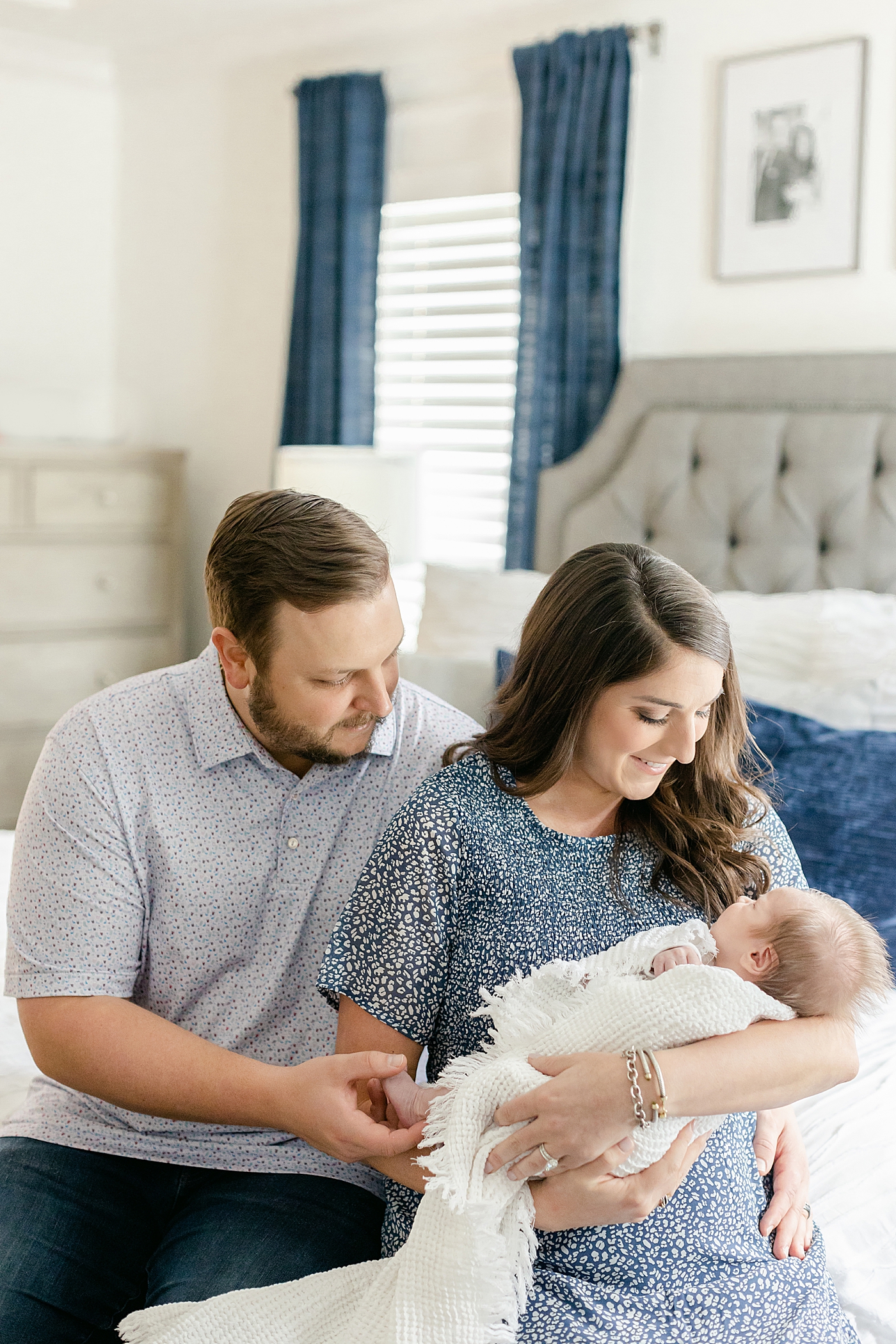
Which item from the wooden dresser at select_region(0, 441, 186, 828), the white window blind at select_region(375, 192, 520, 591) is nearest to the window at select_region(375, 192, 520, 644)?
the white window blind at select_region(375, 192, 520, 591)

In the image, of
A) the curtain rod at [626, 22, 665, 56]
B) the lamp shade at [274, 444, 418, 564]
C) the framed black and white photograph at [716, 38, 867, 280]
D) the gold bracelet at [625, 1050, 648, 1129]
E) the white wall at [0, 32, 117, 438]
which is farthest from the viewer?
the white wall at [0, 32, 117, 438]

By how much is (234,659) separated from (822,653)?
1.34 metres

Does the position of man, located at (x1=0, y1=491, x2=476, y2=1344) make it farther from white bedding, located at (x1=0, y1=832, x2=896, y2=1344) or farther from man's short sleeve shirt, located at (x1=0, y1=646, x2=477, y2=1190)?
white bedding, located at (x1=0, y1=832, x2=896, y2=1344)

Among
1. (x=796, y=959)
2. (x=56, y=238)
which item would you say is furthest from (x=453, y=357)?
(x=796, y=959)

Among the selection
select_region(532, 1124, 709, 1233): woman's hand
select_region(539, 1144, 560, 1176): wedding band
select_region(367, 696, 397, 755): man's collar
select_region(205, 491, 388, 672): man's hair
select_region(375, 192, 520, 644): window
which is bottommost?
select_region(532, 1124, 709, 1233): woman's hand

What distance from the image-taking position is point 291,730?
144 cm

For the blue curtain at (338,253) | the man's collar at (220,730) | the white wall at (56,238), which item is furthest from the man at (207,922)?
the white wall at (56,238)

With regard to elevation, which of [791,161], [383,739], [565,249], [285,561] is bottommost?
[383,739]

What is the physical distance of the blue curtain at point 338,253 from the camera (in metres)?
3.76

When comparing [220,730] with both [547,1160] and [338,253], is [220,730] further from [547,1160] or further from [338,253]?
[338,253]

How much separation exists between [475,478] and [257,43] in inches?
63.8

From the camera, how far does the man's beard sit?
1440 millimetres

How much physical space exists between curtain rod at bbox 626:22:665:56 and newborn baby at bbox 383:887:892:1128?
2.59 m

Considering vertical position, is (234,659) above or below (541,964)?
above
